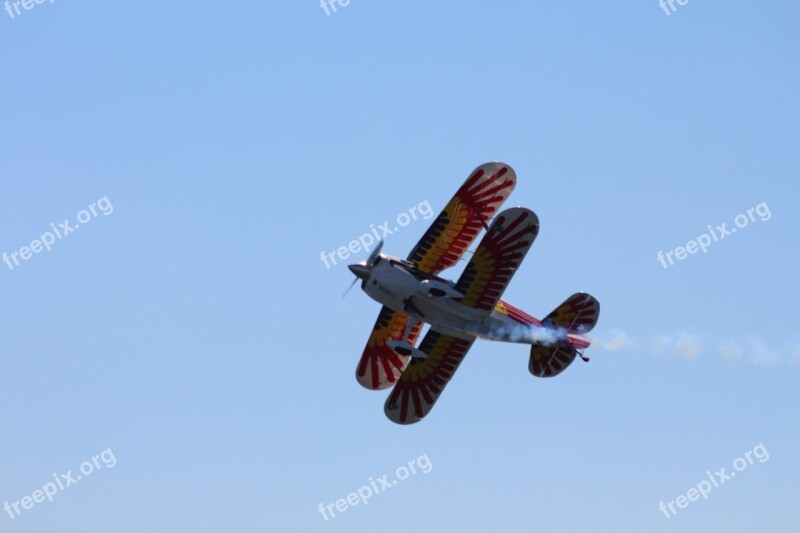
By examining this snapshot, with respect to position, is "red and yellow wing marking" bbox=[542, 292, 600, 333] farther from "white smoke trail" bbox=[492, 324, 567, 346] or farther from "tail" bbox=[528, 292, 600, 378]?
"white smoke trail" bbox=[492, 324, 567, 346]

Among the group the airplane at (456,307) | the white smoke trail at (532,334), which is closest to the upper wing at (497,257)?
the airplane at (456,307)

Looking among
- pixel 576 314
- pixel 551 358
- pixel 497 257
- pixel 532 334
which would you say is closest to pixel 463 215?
pixel 497 257

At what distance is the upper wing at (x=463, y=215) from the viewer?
196 ft

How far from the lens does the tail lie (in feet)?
196

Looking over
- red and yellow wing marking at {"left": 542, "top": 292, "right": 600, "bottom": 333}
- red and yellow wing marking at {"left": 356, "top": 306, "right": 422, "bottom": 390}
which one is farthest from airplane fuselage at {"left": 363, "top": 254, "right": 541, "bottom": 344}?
red and yellow wing marking at {"left": 356, "top": 306, "right": 422, "bottom": 390}

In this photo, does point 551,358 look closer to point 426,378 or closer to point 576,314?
point 576,314

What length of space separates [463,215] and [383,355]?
646cm

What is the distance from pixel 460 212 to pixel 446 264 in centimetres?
201

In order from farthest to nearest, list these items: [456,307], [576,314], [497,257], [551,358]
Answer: [576,314] < [551,358] < [456,307] < [497,257]

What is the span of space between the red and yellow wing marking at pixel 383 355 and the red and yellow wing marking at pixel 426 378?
1.08m

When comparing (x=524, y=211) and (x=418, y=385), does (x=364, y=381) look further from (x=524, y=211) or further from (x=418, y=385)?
(x=524, y=211)

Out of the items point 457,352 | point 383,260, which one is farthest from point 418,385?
point 383,260

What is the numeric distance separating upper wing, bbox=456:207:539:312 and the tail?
405cm

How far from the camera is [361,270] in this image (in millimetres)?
57250
